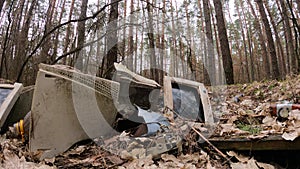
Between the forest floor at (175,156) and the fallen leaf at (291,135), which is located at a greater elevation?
the fallen leaf at (291,135)

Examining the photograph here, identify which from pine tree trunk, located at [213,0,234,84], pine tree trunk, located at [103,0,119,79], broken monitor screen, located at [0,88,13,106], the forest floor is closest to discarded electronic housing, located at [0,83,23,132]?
broken monitor screen, located at [0,88,13,106]

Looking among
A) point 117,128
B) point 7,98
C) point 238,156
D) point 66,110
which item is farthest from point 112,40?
point 238,156

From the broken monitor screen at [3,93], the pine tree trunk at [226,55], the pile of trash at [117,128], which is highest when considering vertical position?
the pine tree trunk at [226,55]

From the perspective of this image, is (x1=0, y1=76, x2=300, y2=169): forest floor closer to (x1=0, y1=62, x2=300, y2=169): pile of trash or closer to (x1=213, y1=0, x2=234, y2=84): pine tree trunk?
(x1=0, y1=62, x2=300, y2=169): pile of trash

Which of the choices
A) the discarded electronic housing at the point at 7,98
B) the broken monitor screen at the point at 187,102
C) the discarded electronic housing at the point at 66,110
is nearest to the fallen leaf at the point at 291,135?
the broken monitor screen at the point at 187,102

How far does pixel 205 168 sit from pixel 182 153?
22 cm

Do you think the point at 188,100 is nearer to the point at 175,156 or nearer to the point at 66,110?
the point at 175,156

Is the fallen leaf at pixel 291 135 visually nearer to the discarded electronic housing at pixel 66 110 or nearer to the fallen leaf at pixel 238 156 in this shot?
the fallen leaf at pixel 238 156

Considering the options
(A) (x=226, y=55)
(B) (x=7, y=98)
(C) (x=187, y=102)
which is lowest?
(C) (x=187, y=102)

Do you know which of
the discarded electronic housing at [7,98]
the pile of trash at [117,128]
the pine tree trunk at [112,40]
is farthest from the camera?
the pine tree trunk at [112,40]

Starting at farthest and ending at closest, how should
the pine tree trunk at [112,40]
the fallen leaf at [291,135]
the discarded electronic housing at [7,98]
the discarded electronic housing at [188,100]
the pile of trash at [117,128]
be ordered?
1. the pine tree trunk at [112,40]
2. the discarded electronic housing at [188,100]
3. the discarded electronic housing at [7,98]
4. the pile of trash at [117,128]
5. the fallen leaf at [291,135]

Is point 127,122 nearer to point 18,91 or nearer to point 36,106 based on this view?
point 36,106

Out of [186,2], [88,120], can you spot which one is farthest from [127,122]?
[186,2]

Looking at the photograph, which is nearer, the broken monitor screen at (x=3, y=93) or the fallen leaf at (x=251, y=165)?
the fallen leaf at (x=251, y=165)
